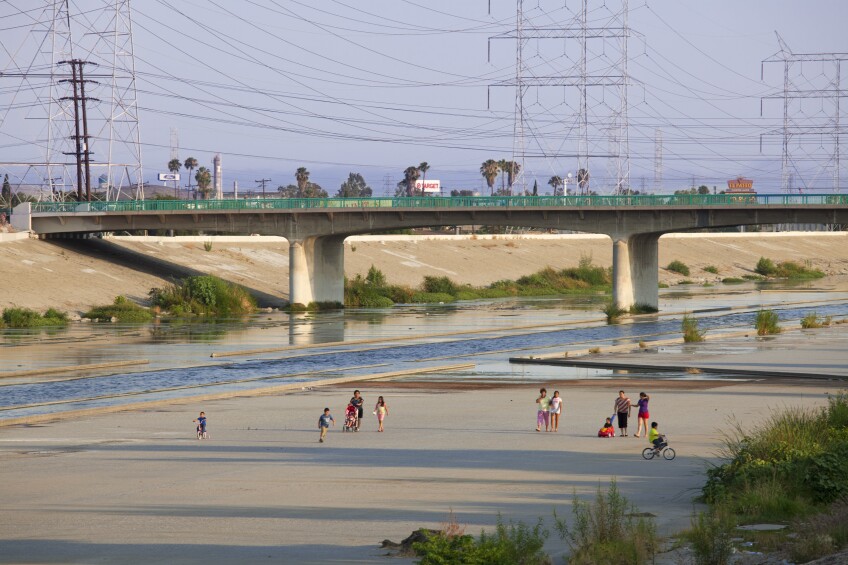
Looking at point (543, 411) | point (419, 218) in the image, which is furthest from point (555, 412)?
point (419, 218)

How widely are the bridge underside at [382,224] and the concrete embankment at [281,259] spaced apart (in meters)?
4.83

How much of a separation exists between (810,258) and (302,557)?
163486 mm

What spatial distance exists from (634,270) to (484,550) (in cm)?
7681

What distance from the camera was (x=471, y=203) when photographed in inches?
3642

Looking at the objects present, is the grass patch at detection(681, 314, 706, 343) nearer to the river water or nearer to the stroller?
the river water

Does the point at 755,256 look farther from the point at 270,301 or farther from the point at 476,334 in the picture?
the point at 476,334

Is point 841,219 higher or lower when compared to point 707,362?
higher

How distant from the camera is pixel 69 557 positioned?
19.9 m

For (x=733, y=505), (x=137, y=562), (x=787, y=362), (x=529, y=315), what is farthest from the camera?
(x=529, y=315)

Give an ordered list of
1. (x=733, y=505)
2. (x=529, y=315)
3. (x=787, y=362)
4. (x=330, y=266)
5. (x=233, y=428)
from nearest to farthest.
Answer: (x=733, y=505), (x=233, y=428), (x=787, y=362), (x=529, y=315), (x=330, y=266)

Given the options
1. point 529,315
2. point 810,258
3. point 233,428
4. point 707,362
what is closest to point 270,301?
point 529,315

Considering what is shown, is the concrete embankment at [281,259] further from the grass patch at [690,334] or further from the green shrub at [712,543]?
the green shrub at [712,543]

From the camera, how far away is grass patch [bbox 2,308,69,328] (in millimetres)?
79562

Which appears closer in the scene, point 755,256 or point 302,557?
point 302,557
